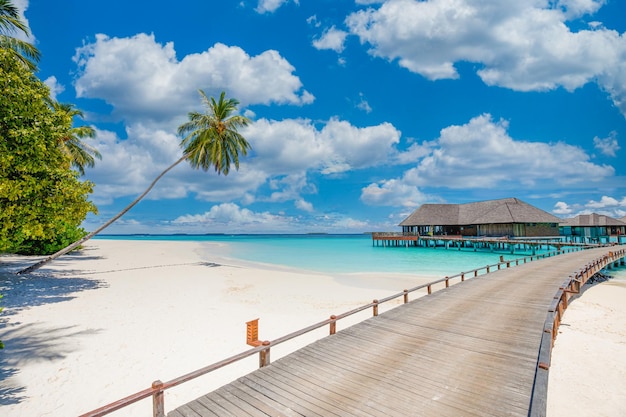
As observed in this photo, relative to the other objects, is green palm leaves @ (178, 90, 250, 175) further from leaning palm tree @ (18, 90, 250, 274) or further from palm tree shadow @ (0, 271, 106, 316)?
palm tree shadow @ (0, 271, 106, 316)

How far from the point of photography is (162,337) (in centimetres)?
922

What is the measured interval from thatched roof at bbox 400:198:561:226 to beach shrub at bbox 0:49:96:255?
4826cm

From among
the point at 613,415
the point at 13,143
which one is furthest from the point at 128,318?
the point at 613,415

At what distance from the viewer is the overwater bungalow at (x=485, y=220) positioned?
44.2 meters

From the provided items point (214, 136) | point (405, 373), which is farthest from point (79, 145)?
point (405, 373)

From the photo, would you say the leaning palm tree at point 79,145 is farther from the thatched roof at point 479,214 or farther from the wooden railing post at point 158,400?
the thatched roof at point 479,214

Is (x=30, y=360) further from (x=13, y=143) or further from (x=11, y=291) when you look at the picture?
(x=11, y=291)

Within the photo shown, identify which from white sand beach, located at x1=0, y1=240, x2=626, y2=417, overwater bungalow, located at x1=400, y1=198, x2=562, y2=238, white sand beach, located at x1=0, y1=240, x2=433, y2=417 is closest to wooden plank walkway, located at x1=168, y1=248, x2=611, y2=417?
white sand beach, located at x1=0, y1=240, x2=626, y2=417

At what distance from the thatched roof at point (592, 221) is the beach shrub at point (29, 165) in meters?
60.4

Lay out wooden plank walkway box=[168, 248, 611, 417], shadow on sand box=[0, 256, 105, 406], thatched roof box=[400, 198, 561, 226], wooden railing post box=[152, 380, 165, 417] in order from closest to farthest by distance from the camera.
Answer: wooden railing post box=[152, 380, 165, 417]
wooden plank walkway box=[168, 248, 611, 417]
shadow on sand box=[0, 256, 105, 406]
thatched roof box=[400, 198, 561, 226]

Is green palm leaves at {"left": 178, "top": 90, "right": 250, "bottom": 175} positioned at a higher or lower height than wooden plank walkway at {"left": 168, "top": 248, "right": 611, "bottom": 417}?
higher

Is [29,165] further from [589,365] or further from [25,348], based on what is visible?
[589,365]

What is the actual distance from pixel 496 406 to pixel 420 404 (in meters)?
1.12

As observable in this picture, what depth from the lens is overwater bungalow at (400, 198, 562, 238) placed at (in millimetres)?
44188
